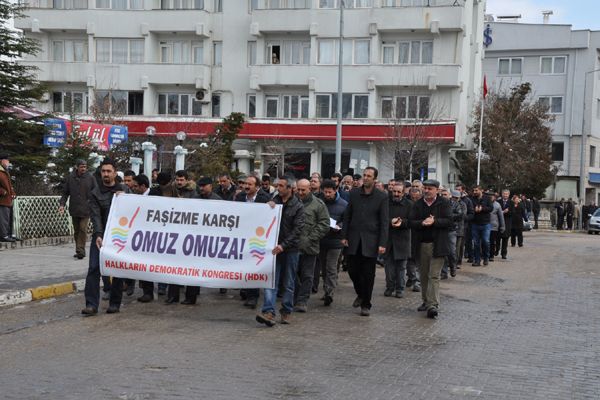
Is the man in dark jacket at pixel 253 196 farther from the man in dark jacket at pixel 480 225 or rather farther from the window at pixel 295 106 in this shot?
the window at pixel 295 106

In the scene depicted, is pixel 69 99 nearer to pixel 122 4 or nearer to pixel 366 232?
pixel 122 4

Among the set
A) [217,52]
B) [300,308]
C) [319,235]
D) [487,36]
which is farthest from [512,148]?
[319,235]

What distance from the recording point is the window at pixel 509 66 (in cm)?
5572

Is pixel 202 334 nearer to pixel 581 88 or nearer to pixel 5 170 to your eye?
pixel 5 170

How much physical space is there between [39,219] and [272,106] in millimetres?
28611

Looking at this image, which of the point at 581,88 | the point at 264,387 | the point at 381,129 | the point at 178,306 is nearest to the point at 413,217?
the point at 178,306

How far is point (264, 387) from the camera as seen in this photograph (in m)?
6.30

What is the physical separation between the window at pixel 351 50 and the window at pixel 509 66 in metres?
18.4

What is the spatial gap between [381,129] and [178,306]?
3229 cm

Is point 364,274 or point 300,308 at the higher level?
point 364,274

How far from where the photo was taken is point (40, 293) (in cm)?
1086

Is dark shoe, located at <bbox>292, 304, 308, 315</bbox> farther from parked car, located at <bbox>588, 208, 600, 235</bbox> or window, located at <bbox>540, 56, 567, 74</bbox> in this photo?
window, located at <bbox>540, 56, 567, 74</bbox>

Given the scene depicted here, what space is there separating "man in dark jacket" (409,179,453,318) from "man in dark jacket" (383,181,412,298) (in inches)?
64.4

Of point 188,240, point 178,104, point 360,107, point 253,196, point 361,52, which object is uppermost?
point 361,52
